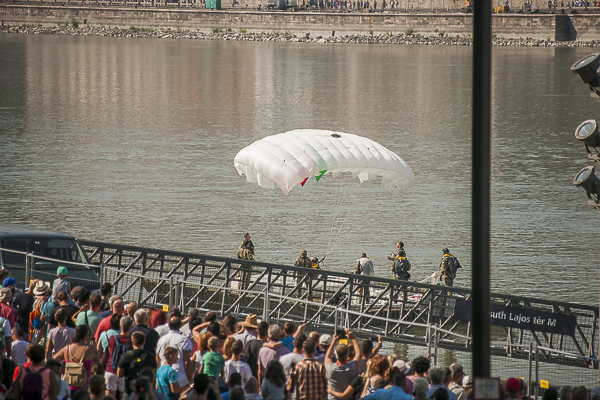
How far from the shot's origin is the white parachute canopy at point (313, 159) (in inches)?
744

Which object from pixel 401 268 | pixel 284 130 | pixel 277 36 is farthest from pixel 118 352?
pixel 277 36

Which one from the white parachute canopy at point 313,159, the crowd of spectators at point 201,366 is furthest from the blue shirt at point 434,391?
the white parachute canopy at point 313,159

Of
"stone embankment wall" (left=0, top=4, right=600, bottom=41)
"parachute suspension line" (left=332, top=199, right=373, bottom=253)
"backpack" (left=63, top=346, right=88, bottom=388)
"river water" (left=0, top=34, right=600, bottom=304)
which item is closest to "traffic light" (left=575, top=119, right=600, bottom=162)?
"backpack" (left=63, top=346, right=88, bottom=388)

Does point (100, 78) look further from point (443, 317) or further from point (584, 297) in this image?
point (443, 317)

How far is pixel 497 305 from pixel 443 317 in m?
2.95

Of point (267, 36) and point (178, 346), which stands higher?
point (267, 36)

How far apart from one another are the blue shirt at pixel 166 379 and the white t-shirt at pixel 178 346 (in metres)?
0.26

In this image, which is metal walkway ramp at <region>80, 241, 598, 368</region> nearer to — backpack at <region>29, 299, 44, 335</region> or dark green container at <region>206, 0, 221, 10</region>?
backpack at <region>29, 299, 44, 335</region>

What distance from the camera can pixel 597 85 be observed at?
42.0ft

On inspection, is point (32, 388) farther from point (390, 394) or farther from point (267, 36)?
point (267, 36)

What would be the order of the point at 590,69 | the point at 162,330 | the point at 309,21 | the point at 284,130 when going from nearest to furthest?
the point at 162,330 < the point at 590,69 < the point at 284,130 < the point at 309,21

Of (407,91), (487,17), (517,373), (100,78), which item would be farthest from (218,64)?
(487,17)

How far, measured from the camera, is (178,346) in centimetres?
935

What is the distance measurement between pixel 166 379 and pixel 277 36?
430 feet
